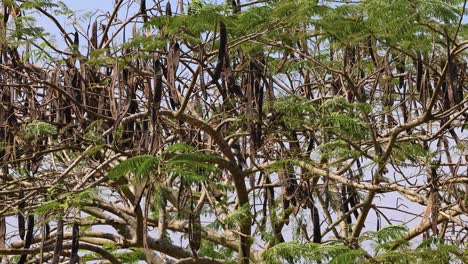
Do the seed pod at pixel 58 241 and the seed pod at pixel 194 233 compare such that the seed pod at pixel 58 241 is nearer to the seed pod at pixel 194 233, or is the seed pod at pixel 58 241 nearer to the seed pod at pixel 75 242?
the seed pod at pixel 75 242

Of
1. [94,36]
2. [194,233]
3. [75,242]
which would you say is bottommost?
[194,233]

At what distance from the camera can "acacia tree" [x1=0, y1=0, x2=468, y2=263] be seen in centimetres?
558

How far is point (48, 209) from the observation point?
533 cm

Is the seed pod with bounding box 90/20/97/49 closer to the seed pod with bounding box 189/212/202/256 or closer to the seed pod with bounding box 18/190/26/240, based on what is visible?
the seed pod with bounding box 18/190/26/240

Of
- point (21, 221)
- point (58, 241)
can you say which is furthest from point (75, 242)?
point (21, 221)

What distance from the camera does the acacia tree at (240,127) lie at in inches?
220

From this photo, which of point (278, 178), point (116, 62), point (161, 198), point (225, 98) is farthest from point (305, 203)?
point (116, 62)

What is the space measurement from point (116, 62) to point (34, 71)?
128 cm

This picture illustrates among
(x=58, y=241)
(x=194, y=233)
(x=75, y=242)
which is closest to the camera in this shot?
(x=58, y=241)

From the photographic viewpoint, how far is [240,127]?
7.04 m

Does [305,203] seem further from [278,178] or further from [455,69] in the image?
[455,69]

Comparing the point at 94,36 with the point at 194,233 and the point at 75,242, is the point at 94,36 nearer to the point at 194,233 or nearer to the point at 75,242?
the point at 194,233

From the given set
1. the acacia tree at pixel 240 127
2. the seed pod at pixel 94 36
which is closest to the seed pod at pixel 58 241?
the acacia tree at pixel 240 127

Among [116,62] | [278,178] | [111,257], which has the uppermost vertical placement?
[116,62]
